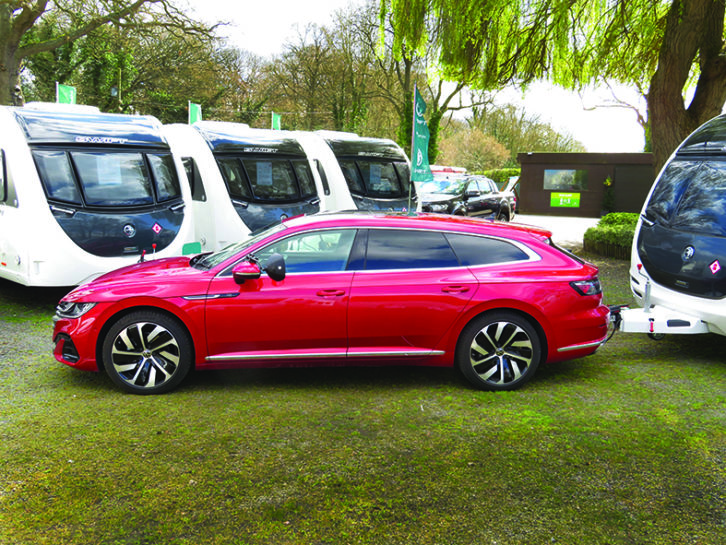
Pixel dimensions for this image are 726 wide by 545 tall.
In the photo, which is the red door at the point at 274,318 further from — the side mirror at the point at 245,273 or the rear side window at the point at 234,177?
the rear side window at the point at 234,177

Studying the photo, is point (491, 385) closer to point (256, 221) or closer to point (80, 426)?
point (80, 426)

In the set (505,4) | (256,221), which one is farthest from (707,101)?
(256,221)

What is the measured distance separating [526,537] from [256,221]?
906 centimetres

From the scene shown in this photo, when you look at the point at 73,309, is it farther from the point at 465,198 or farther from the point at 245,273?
the point at 465,198

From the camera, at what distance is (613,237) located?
13484mm

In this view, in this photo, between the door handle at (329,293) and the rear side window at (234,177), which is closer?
the door handle at (329,293)

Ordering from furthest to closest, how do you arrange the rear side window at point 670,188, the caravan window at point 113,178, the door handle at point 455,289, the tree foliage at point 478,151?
the tree foliage at point 478,151 → the caravan window at point 113,178 → the rear side window at point 670,188 → the door handle at point 455,289

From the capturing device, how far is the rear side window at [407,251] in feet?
17.7

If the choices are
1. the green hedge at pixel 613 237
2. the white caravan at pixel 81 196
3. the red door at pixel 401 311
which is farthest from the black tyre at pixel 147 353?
the green hedge at pixel 613 237

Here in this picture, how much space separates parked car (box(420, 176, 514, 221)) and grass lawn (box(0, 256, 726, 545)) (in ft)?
43.6

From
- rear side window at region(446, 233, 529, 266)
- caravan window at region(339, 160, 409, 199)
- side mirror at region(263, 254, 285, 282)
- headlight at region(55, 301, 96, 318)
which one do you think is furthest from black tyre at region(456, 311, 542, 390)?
caravan window at region(339, 160, 409, 199)

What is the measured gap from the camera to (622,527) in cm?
340

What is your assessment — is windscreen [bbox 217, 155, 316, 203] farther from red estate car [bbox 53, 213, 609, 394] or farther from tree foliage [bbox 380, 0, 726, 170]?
red estate car [bbox 53, 213, 609, 394]

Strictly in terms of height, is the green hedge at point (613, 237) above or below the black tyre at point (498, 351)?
above
